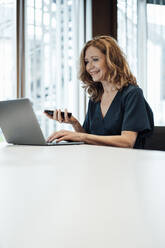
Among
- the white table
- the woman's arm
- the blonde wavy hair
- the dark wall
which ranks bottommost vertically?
the woman's arm

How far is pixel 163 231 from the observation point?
0.17 m

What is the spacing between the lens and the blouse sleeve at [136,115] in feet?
4.27

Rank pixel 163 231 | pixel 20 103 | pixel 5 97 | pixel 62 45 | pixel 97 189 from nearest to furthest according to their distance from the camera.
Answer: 1. pixel 163 231
2. pixel 97 189
3. pixel 20 103
4. pixel 5 97
5. pixel 62 45

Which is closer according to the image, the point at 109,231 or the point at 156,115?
the point at 109,231

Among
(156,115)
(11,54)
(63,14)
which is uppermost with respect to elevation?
(63,14)

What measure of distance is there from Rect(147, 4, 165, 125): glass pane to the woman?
1.83m

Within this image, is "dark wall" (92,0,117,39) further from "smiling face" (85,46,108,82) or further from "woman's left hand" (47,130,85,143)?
"woman's left hand" (47,130,85,143)

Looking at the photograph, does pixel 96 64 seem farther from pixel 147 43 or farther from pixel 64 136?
pixel 147 43

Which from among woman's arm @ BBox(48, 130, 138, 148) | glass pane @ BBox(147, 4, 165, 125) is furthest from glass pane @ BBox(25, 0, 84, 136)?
woman's arm @ BBox(48, 130, 138, 148)

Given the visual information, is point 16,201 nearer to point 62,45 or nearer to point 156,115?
point 62,45

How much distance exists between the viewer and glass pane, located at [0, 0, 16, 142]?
2.68 metres

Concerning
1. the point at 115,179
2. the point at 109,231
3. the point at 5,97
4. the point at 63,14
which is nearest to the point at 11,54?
the point at 5,97

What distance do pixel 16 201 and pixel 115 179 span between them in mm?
142

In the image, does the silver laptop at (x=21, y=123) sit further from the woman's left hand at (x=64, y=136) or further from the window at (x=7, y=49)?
the window at (x=7, y=49)
